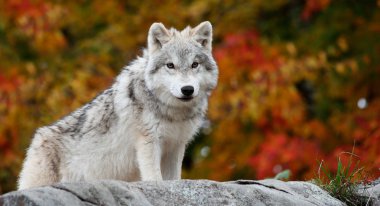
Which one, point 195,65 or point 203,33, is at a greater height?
point 203,33

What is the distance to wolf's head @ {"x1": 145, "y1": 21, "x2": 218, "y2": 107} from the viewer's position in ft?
28.0

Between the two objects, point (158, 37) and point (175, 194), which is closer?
point (175, 194)

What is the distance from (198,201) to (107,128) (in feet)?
9.17

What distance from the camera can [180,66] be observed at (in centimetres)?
868

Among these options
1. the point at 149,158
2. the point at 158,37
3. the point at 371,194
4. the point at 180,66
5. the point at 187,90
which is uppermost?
the point at 158,37

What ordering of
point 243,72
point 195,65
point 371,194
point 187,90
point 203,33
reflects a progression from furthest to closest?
point 243,72
point 203,33
point 195,65
point 187,90
point 371,194

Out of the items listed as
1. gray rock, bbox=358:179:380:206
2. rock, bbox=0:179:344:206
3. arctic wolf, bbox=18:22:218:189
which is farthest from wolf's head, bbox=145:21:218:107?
gray rock, bbox=358:179:380:206

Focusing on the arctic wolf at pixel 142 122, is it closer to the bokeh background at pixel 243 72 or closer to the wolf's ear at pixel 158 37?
the wolf's ear at pixel 158 37

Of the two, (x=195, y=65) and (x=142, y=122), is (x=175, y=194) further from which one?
(x=195, y=65)

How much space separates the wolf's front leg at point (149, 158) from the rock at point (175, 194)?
153 cm

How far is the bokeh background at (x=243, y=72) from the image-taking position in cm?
1606

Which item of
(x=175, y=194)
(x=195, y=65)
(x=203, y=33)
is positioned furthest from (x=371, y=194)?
(x=203, y=33)

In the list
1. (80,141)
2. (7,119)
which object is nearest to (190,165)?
(7,119)

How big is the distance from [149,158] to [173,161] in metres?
0.54
